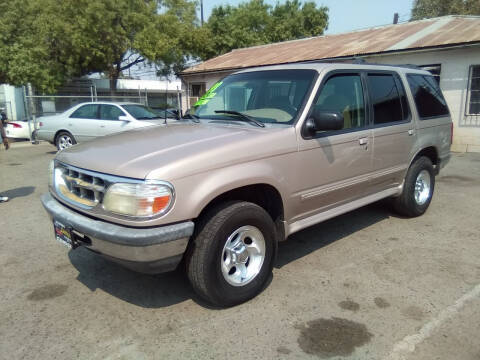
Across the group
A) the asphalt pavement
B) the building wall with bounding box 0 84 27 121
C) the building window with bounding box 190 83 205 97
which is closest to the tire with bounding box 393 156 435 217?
the asphalt pavement

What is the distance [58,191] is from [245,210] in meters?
1.63

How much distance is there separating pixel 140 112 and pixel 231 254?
8.49 metres

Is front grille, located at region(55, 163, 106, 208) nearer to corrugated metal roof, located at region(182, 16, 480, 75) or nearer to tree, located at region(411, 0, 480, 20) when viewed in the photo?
corrugated metal roof, located at region(182, 16, 480, 75)

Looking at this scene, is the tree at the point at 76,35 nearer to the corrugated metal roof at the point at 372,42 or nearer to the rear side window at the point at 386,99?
the corrugated metal roof at the point at 372,42

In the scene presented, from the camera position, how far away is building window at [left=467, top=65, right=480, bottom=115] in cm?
1088

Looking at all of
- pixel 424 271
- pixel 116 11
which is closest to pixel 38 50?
pixel 116 11

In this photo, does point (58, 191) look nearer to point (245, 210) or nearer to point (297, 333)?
point (245, 210)

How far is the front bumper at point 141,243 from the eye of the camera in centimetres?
258

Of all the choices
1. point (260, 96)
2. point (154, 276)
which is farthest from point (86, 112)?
point (154, 276)

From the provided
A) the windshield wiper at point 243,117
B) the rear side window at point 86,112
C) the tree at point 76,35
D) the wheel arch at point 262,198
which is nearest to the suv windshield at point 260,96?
the windshield wiper at point 243,117

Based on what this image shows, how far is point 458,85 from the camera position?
1114 centimetres

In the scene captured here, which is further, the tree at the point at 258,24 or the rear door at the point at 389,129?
the tree at the point at 258,24

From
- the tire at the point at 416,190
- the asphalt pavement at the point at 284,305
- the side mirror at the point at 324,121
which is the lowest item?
the asphalt pavement at the point at 284,305

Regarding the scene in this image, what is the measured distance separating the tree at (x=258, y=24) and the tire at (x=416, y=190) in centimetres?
2505
